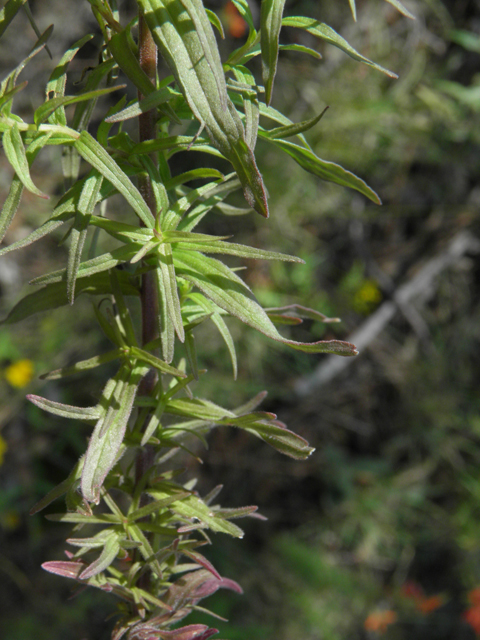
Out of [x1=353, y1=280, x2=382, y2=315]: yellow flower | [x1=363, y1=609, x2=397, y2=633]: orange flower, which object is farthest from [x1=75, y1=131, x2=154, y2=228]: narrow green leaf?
[x1=363, y1=609, x2=397, y2=633]: orange flower

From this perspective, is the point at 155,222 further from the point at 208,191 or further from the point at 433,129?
the point at 433,129

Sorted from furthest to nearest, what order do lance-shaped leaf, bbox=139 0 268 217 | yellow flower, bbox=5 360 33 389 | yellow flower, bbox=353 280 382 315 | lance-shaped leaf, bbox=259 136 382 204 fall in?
yellow flower, bbox=353 280 382 315 → yellow flower, bbox=5 360 33 389 → lance-shaped leaf, bbox=259 136 382 204 → lance-shaped leaf, bbox=139 0 268 217

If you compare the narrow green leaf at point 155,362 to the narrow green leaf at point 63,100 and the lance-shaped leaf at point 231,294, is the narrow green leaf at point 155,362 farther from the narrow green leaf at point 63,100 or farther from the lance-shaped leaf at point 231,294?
the narrow green leaf at point 63,100

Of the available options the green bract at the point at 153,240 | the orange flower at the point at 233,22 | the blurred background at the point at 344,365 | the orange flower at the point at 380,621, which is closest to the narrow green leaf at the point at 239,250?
the green bract at the point at 153,240

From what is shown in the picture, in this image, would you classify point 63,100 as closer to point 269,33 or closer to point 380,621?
point 269,33

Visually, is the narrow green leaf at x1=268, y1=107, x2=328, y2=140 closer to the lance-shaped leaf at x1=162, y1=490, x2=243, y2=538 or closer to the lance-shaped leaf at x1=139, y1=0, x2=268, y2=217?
the lance-shaped leaf at x1=139, y1=0, x2=268, y2=217

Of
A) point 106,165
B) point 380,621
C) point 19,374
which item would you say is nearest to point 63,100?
point 106,165

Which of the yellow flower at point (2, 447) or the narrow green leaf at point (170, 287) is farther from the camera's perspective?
the yellow flower at point (2, 447)

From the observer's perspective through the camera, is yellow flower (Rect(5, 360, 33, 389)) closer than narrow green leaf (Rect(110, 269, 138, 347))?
No
